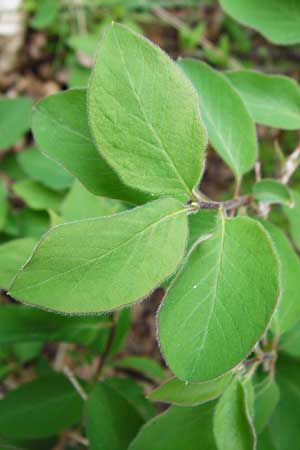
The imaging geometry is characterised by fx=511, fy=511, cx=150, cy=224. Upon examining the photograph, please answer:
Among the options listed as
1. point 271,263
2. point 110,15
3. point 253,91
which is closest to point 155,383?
point 253,91

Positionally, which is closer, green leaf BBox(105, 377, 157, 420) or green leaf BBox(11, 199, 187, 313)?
green leaf BBox(11, 199, 187, 313)

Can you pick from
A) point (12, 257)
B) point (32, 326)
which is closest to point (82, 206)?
point (12, 257)

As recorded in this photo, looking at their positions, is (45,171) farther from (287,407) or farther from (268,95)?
(287,407)

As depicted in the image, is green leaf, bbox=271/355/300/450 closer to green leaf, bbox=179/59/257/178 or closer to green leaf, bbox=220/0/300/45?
green leaf, bbox=179/59/257/178

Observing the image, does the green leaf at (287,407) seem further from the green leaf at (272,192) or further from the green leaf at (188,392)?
the green leaf at (272,192)

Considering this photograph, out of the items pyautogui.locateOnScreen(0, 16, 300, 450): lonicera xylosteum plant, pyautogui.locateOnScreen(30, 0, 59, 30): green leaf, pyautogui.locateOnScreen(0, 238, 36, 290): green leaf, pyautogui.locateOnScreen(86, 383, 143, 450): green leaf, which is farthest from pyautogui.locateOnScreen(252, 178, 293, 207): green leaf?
pyautogui.locateOnScreen(30, 0, 59, 30): green leaf

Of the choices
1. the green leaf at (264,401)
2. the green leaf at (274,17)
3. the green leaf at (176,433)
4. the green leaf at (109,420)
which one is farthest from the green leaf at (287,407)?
the green leaf at (274,17)

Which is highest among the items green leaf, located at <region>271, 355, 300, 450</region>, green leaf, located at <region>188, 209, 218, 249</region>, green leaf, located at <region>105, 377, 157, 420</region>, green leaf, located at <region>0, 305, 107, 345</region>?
green leaf, located at <region>188, 209, 218, 249</region>
